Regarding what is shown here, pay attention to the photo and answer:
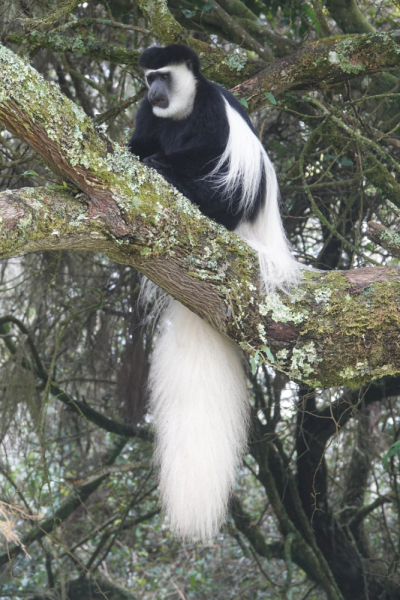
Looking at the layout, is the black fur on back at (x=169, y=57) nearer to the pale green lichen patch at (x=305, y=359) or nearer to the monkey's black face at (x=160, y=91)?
the monkey's black face at (x=160, y=91)

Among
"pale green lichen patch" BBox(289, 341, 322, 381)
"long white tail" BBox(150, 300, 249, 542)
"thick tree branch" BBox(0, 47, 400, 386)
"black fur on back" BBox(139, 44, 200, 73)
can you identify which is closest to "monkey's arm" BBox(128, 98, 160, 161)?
"black fur on back" BBox(139, 44, 200, 73)

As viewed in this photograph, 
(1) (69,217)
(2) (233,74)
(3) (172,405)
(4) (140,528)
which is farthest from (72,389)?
(1) (69,217)

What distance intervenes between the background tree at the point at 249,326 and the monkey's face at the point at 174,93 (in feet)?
0.68

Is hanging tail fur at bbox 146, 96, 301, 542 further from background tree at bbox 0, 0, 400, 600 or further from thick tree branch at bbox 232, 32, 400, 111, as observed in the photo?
thick tree branch at bbox 232, 32, 400, 111

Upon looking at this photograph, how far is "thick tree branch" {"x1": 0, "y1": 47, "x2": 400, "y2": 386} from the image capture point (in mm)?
1279


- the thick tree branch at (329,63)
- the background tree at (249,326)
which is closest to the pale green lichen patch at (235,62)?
the background tree at (249,326)

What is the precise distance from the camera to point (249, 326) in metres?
1.58

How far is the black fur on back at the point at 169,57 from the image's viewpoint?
2.31 m

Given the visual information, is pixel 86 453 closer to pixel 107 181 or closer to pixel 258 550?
pixel 258 550

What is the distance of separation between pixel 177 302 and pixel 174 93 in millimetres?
856

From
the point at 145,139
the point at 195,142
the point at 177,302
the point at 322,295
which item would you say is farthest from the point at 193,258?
the point at 145,139

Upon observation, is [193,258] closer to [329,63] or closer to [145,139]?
[145,139]

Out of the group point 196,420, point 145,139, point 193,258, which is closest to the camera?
point 193,258

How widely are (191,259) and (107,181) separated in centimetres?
32
